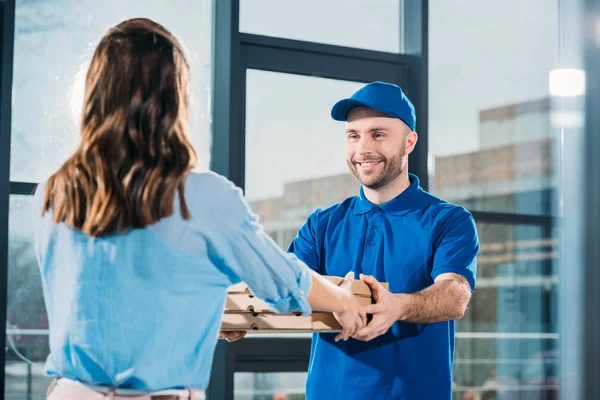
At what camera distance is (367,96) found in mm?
2219

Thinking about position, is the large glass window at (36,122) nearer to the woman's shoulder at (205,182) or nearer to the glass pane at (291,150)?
the glass pane at (291,150)

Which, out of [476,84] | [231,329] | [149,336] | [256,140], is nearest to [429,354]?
[231,329]

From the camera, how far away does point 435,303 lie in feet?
6.34

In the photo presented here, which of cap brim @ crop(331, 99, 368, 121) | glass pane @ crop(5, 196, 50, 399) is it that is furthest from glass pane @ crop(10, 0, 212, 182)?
cap brim @ crop(331, 99, 368, 121)

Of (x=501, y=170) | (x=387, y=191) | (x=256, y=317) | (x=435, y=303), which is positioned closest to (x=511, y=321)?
(x=501, y=170)

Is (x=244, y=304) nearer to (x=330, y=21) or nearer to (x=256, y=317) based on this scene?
(x=256, y=317)

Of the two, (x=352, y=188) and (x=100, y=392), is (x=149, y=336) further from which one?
(x=352, y=188)

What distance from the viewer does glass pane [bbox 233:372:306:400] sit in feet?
10.8

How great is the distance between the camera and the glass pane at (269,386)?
3281 mm

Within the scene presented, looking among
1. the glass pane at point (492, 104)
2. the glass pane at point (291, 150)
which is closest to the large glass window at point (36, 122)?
the glass pane at point (291, 150)

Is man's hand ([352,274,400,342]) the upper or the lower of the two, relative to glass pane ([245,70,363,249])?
lower

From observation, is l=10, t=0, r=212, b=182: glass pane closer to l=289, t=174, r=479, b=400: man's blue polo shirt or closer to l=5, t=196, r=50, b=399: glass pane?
l=5, t=196, r=50, b=399: glass pane

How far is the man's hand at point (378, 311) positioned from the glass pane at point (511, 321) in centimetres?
206

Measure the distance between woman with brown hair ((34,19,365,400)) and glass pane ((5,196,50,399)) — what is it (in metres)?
1.73
